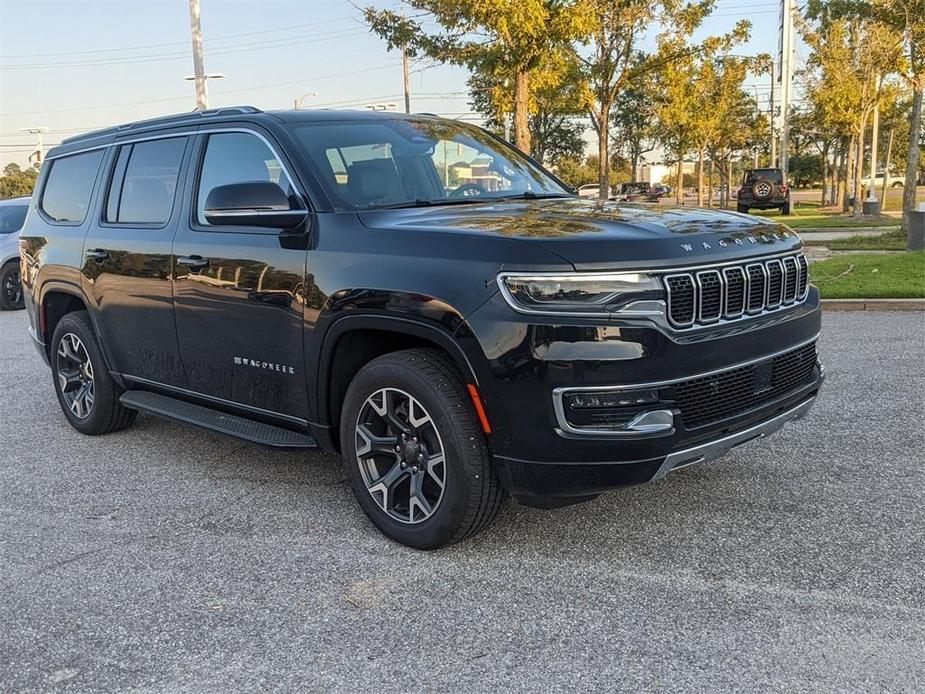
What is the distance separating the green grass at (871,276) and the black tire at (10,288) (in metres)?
11.7

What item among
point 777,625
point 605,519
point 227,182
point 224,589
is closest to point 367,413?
point 224,589

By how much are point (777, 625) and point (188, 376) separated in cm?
323

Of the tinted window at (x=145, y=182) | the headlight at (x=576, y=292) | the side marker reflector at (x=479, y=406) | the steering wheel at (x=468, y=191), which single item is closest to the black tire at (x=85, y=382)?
the tinted window at (x=145, y=182)

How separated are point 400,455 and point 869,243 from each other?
48.1 feet

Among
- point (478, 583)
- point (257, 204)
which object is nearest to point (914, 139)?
point (257, 204)

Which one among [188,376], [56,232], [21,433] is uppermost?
[56,232]

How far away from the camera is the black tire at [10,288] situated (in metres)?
13.6

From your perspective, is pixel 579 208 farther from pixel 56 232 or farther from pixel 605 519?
pixel 56 232

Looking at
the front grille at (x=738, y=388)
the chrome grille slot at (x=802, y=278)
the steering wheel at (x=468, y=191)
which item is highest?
the steering wheel at (x=468, y=191)

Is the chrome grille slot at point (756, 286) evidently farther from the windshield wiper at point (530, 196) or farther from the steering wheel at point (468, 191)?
the steering wheel at point (468, 191)

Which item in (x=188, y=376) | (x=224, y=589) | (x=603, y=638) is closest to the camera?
(x=603, y=638)

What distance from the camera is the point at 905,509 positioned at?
13.3 feet

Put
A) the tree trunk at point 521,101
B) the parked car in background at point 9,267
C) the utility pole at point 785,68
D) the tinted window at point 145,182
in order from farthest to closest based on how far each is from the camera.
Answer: the utility pole at point 785,68 → the tree trunk at point 521,101 → the parked car in background at point 9,267 → the tinted window at point 145,182

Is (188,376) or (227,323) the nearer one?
(227,323)
